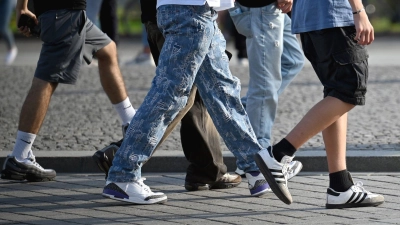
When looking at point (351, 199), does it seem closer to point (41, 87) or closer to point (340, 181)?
point (340, 181)

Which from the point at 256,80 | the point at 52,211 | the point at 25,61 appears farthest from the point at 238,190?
Answer: the point at 25,61

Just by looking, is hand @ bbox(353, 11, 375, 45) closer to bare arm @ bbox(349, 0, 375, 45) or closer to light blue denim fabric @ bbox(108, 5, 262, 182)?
bare arm @ bbox(349, 0, 375, 45)

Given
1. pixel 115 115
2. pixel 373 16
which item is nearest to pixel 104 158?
pixel 115 115

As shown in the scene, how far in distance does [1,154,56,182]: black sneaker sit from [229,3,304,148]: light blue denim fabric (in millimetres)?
1420

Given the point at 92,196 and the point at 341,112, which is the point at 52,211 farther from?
the point at 341,112

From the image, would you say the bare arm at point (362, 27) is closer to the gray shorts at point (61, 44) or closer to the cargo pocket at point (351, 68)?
the cargo pocket at point (351, 68)

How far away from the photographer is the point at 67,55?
608cm

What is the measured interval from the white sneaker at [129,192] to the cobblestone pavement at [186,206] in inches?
1.8

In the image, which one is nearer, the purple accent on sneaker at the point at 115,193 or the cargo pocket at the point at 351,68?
the cargo pocket at the point at 351,68

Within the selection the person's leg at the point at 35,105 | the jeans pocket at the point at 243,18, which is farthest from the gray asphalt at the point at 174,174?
the jeans pocket at the point at 243,18

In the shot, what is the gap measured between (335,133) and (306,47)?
509mm

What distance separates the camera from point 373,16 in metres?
22.4

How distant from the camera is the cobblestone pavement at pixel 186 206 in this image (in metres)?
4.97

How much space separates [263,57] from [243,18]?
0.28 m
